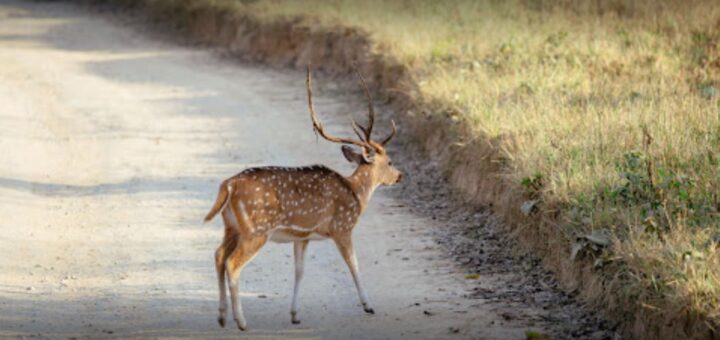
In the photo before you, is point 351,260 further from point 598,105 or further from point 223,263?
point 598,105

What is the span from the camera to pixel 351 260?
30.8 feet

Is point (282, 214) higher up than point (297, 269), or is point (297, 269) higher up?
point (282, 214)

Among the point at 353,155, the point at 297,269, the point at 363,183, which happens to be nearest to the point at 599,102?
the point at 353,155

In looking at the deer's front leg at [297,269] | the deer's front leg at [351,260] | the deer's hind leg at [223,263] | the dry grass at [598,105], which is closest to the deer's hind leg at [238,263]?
the deer's hind leg at [223,263]

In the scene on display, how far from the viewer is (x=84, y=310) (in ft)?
30.5

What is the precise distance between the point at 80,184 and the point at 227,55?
394 inches

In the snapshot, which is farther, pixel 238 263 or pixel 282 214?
pixel 282 214

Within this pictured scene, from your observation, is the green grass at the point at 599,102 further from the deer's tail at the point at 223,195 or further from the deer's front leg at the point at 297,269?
the deer's tail at the point at 223,195

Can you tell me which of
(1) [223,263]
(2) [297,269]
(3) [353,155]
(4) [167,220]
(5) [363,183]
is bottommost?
(4) [167,220]

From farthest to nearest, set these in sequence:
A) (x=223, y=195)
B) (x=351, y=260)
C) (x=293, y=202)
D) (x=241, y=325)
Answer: (x=351, y=260) → (x=293, y=202) → (x=223, y=195) → (x=241, y=325)

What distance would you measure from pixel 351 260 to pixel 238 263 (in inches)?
37.3

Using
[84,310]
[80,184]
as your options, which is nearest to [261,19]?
[80,184]

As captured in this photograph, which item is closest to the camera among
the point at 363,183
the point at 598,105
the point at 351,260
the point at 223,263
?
the point at 223,263

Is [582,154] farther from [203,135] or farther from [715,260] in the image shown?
[203,135]
